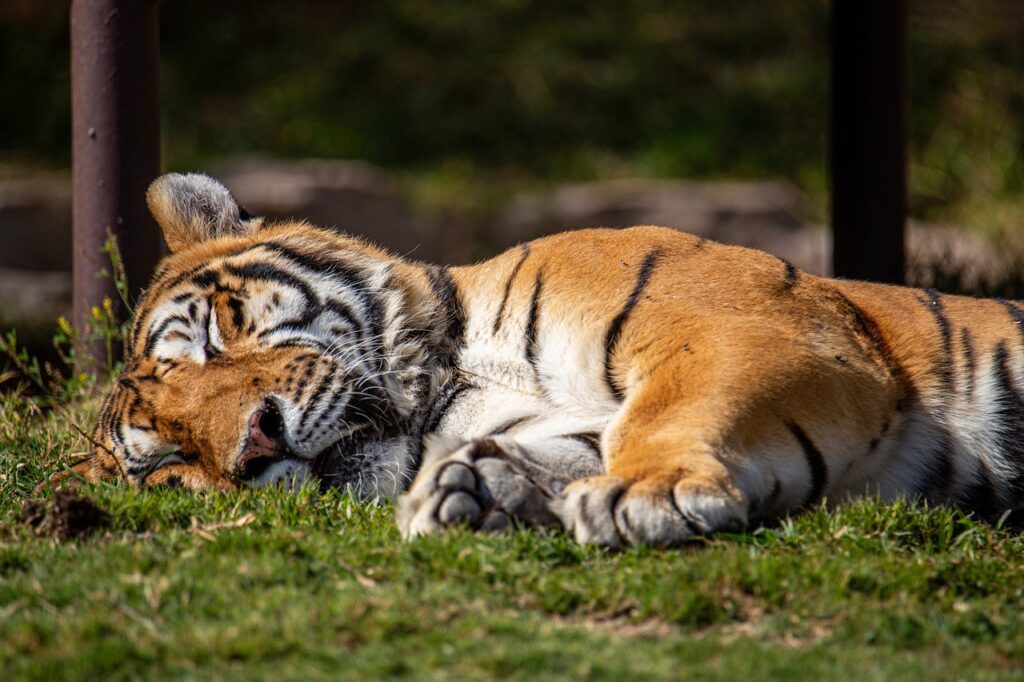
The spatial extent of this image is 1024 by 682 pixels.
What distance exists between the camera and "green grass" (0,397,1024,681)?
1.85 meters

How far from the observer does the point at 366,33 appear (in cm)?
1034

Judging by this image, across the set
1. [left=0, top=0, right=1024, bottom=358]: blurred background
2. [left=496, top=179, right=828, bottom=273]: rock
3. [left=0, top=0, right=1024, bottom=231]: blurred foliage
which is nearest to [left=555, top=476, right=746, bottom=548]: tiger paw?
[left=0, top=0, right=1024, bottom=358]: blurred background

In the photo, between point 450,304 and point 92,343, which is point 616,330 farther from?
point 92,343

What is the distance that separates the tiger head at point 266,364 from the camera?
2.79 metres

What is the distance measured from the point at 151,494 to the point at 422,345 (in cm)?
82

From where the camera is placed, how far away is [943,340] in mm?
3104

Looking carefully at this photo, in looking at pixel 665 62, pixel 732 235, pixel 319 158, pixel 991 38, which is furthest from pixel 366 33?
pixel 991 38

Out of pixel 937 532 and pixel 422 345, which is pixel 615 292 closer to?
pixel 422 345

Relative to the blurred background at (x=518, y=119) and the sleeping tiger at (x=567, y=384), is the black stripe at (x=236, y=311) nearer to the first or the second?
the sleeping tiger at (x=567, y=384)

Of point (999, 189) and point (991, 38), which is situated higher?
point (991, 38)

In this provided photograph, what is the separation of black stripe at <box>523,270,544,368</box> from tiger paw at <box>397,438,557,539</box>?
0.57 meters

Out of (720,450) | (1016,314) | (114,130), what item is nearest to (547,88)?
(114,130)

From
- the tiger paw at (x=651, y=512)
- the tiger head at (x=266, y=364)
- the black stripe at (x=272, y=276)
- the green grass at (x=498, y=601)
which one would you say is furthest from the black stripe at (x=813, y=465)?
the black stripe at (x=272, y=276)

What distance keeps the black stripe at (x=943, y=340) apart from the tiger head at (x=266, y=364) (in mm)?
1373
